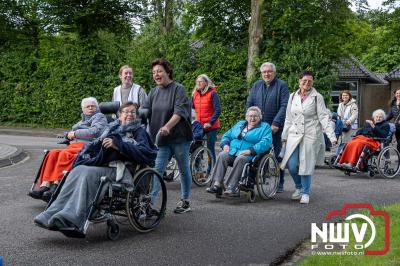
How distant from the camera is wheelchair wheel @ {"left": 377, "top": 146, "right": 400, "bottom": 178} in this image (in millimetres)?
11852

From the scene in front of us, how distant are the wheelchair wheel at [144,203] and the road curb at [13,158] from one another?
22.3 feet

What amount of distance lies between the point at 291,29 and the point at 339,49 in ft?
5.80

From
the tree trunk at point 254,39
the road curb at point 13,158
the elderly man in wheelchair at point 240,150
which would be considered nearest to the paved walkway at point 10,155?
the road curb at point 13,158

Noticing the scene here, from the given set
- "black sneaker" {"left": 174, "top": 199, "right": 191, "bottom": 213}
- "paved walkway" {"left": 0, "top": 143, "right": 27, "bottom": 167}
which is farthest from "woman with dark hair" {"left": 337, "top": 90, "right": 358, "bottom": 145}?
"paved walkway" {"left": 0, "top": 143, "right": 27, "bottom": 167}

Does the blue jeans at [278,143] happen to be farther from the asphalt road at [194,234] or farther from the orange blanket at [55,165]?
the orange blanket at [55,165]

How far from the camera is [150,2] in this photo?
2612 centimetres

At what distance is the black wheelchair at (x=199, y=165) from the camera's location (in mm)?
10352

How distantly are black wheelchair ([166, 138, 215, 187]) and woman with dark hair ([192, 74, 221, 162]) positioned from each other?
0.67ft

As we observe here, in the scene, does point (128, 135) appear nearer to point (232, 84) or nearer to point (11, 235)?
point (11, 235)

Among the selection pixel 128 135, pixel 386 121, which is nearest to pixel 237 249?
pixel 128 135

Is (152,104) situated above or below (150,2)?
below

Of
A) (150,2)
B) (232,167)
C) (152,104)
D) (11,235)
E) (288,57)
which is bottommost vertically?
(11,235)

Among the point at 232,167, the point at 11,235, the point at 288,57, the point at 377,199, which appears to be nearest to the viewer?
the point at 11,235

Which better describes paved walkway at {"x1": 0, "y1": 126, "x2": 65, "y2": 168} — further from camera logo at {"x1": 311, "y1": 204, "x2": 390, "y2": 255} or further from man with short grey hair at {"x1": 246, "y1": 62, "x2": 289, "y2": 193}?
camera logo at {"x1": 311, "y1": 204, "x2": 390, "y2": 255}
